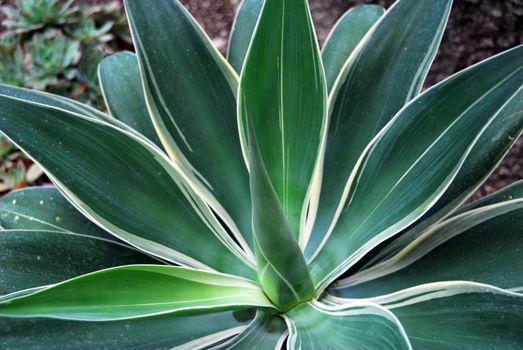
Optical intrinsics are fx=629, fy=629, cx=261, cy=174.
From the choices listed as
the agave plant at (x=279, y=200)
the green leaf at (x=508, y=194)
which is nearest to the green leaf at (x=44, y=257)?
the agave plant at (x=279, y=200)

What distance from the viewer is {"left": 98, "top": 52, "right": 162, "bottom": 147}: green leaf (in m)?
1.01

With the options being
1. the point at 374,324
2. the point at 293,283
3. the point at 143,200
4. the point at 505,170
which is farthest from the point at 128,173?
the point at 505,170

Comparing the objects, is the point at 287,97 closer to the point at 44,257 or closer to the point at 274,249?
the point at 274,249

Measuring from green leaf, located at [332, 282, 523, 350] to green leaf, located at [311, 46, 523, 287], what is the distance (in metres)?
0.10

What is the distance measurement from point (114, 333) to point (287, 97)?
378mm

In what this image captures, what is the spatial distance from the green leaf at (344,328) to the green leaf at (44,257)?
0.28m

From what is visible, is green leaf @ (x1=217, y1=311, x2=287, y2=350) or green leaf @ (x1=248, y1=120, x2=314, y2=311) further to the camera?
green leaf @ (x1=217, y1=311, x2=287, y2=350)

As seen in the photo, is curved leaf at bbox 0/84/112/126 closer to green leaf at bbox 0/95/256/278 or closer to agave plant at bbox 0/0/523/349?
agave plant at bbox 0/0/523/349

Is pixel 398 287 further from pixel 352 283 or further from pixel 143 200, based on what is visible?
pixel 143 200

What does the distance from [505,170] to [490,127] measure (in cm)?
52

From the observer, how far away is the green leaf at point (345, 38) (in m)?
1.02

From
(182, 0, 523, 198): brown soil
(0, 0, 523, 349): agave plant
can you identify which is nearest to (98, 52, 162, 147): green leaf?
(0, 0, 523, 349): agave plant

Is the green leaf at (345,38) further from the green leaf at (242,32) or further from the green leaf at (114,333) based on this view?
the green leaf at (114,333)

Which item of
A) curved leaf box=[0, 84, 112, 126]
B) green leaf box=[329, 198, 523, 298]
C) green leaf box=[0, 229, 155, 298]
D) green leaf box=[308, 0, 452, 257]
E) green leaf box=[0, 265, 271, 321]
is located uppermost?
green leaf box=[308, 0, 452, 257]
